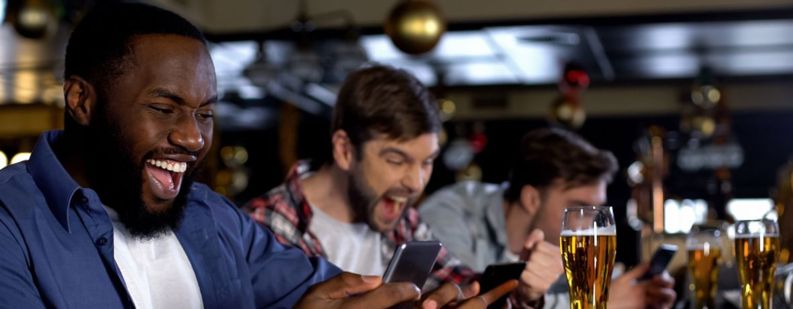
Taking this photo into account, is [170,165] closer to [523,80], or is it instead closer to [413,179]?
[413,179]

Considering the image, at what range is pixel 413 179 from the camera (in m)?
2.83

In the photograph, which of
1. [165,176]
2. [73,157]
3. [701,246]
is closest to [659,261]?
[701,246]

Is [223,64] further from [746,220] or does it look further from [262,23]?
[746,220]

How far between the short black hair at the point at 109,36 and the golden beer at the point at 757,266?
3.27ft

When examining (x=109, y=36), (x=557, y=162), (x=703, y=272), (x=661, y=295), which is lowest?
(x=661, y=295)

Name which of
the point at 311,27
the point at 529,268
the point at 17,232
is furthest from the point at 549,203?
the point at 311,27

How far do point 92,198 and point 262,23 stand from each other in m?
7.08

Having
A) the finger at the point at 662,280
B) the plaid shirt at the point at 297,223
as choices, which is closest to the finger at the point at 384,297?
the plaid shirt at the point at 297,223

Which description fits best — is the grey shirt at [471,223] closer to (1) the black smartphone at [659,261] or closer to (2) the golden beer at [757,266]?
(1) the black smartphone at [659,261]

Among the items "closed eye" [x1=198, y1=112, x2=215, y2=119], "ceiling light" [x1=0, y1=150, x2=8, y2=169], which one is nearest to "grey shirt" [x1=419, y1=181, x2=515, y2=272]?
"closed eye" [x1=198, y1=112, x2=215, y2=119]

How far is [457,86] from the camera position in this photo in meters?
13.3

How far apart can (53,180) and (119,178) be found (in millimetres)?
120

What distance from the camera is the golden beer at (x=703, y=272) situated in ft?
8.53

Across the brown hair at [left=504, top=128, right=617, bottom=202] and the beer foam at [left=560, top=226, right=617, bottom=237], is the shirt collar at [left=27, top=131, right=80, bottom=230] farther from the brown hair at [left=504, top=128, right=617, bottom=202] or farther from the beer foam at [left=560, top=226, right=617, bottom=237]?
the brown hair at [left=504, top=128, right=617, bottom=202]
